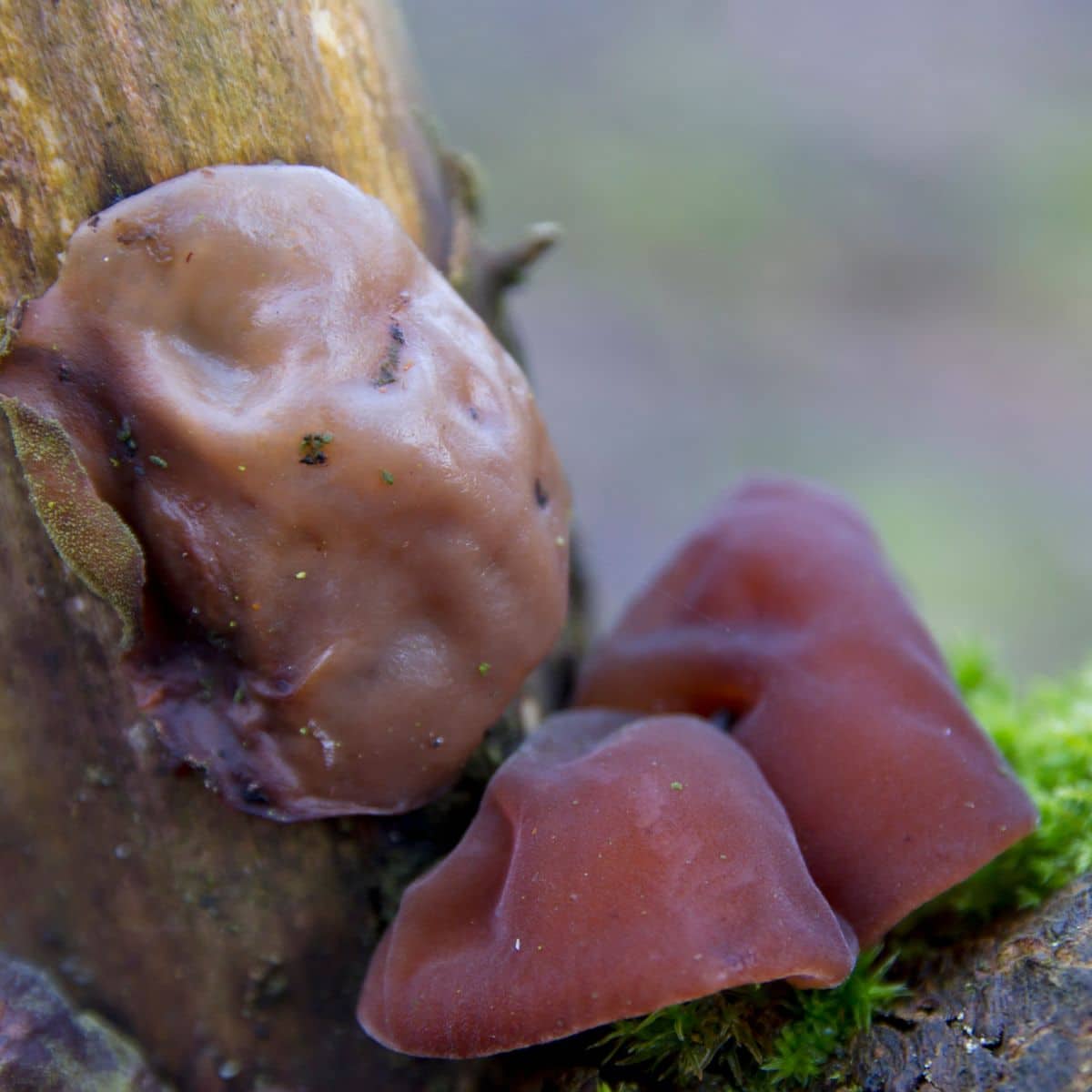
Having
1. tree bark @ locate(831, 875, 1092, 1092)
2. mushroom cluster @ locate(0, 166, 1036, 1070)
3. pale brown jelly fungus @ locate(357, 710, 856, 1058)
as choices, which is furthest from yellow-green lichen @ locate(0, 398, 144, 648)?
tree bark @ locate(831, 875, 1092, 1092)

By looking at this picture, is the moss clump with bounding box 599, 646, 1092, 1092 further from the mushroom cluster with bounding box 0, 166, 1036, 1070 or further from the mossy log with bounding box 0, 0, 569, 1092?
the mossy log with bounding box 0, 0, 569, 1092

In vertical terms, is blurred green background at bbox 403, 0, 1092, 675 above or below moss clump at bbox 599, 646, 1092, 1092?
below

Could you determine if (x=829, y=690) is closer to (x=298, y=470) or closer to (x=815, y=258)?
(x=298, y=470)

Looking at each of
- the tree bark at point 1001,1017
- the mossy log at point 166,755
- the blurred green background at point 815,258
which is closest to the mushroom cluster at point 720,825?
the tree bark at point 1001,1017

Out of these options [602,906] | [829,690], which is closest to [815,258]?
[829,690]

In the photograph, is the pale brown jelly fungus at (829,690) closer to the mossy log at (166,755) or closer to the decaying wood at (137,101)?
the mossy log at (166,755)

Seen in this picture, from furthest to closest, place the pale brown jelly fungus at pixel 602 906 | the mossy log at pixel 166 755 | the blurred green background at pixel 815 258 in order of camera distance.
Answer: the blurred green background at pixel 815 258, the mossy log at pixel 166 755, the pale brown jelly fungus at pixel 602 906
